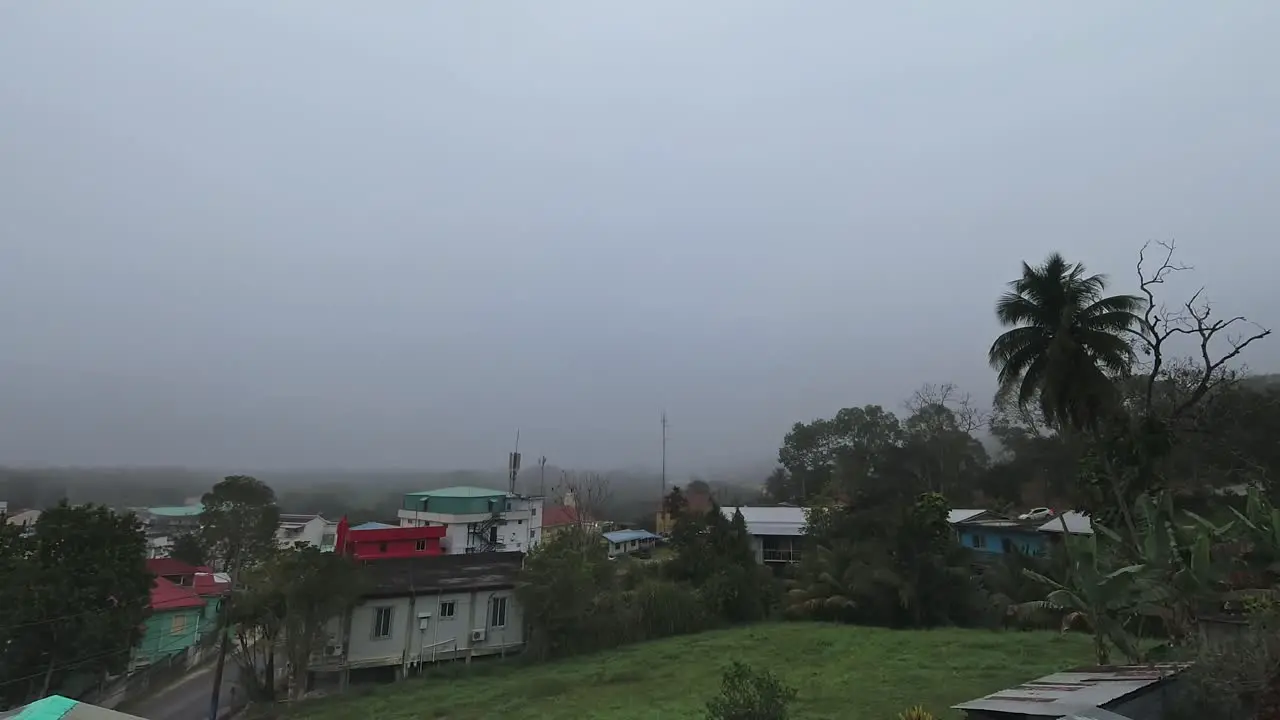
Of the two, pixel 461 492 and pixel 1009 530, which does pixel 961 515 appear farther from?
pixel 461 492

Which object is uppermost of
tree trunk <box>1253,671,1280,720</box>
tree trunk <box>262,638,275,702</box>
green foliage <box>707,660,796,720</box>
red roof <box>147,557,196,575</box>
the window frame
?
tree trunk <box>1253,671,1280,720</box>

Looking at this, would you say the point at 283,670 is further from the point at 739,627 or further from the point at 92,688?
the point at 739,627

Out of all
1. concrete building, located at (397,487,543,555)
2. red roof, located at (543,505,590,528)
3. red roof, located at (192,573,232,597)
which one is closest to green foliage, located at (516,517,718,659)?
red roof, located at (192,573,232,597)

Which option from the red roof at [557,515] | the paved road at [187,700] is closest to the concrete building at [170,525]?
the paved road at [187,700]

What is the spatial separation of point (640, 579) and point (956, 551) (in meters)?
11.4

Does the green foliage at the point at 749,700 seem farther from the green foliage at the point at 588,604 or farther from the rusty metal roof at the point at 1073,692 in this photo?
the green foliage at the point at 588,604

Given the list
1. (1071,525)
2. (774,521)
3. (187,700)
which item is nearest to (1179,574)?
(187,700)

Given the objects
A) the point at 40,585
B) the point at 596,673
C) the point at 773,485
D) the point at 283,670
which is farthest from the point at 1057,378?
the point at 773,485

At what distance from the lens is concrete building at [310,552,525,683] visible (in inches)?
807

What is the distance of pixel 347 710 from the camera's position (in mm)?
17062

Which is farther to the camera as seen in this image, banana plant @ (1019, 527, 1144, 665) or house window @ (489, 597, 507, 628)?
house window @ (489, 597, 507, 628)

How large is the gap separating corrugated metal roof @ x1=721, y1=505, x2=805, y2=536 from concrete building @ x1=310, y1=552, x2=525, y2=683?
1503 cm

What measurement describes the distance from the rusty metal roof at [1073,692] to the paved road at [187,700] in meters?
20.3

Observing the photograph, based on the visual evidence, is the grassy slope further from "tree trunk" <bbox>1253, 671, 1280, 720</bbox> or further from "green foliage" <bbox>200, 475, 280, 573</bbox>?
"green foliage" <bbox>200, 475, 280, 573</bbox>
